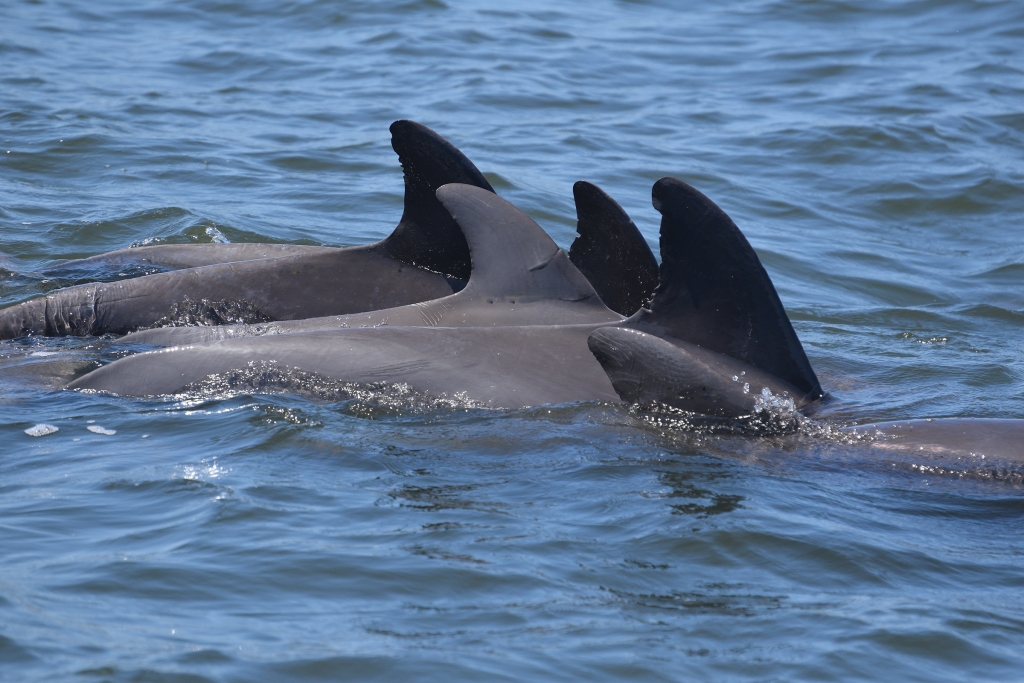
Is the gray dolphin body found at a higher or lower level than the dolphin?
lower

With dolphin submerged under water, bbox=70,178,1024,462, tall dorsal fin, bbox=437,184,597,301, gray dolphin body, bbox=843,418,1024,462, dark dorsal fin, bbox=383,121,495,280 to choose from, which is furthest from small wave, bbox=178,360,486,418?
gray dolphin body, bbox=843,418,1024,462

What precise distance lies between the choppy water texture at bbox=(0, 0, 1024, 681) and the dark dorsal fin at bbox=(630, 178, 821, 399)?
1.60ft

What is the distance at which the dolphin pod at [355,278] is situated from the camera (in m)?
6.92

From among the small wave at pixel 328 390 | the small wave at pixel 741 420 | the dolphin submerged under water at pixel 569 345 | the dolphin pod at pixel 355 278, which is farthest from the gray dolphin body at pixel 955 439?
the small wave at pixel 328 390

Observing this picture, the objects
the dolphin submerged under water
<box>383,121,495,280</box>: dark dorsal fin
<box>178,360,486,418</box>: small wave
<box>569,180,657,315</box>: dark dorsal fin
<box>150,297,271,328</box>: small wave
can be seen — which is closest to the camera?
the dolphin submerged under water

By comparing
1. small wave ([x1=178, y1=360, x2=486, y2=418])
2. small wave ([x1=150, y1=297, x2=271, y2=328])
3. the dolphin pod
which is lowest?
small wave ([x1=178, y1=360, x2=486, y2=418])

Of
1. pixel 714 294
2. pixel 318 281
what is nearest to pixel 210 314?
pixel 318 281

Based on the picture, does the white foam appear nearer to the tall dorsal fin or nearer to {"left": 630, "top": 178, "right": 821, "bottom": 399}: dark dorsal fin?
the tall dorsal fin

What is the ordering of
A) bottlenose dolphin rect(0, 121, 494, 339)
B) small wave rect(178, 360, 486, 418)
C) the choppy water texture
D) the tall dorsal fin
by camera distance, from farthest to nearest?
bottlenose dolphin rect(0, 121, 494, 339) → the tall dorsal fin → small wave rect(178, 360, 486, 418) → the choppy water texture

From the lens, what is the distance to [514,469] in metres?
5.52

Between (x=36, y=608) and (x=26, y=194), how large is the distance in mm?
8215

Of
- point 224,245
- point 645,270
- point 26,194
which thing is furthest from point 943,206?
point 26,194

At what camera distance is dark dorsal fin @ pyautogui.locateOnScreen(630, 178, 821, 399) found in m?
5.80

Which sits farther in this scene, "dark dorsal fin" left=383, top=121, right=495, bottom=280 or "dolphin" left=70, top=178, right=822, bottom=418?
"dark dorsal fin" left=383, top=121, right=495, bottom=280
